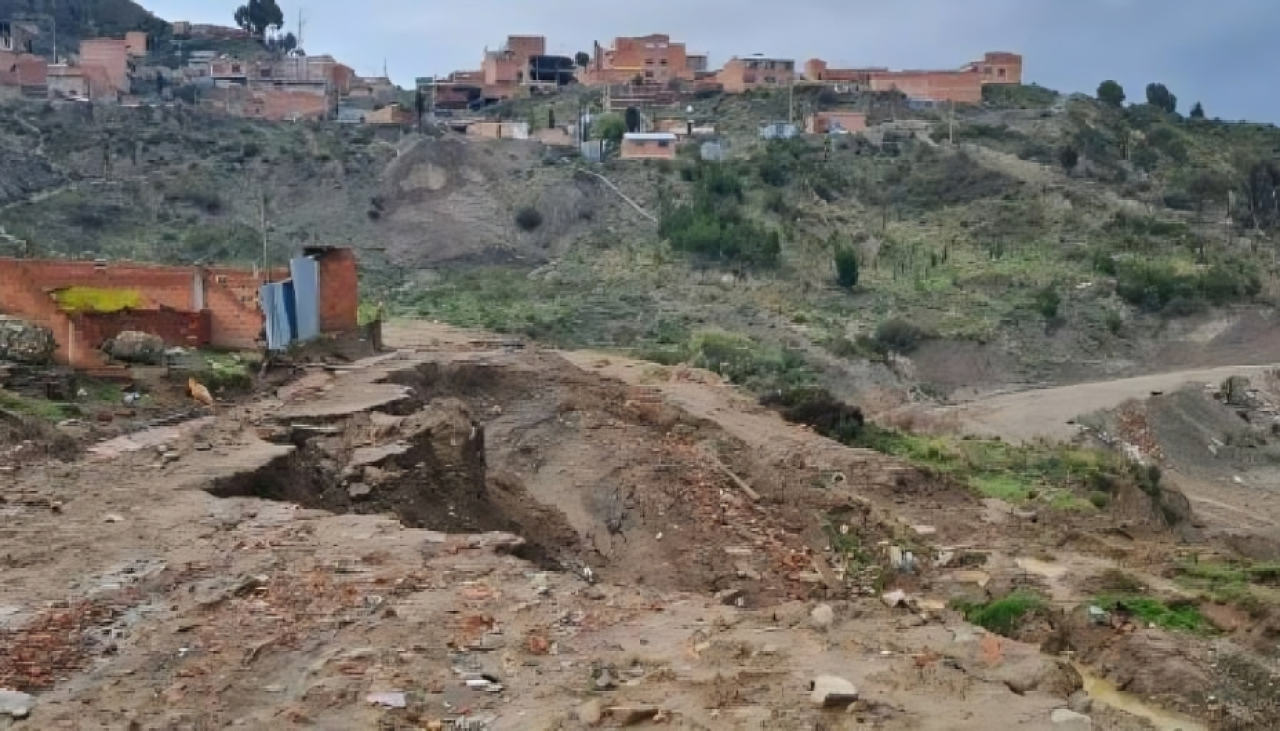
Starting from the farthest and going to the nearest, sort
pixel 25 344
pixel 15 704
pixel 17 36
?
pixel 17 36 < pixel 25 344 < pixel 15 704

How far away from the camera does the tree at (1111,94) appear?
2960 inches

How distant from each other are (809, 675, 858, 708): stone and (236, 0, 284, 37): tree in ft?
280

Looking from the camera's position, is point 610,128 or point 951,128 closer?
point 610,128

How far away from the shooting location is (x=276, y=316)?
20.0 metres

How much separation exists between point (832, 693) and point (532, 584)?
2.73 meters

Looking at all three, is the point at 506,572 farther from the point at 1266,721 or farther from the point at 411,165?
the point at 411,165

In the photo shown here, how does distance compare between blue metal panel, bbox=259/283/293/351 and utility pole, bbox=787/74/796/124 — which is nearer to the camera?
blue metal panel, bbox=259/283/293/351

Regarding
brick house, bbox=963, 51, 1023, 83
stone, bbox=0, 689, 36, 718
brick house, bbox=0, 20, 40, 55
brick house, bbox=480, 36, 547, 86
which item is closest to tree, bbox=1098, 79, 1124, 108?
brick house, bbox=963, 51, 1023, 83

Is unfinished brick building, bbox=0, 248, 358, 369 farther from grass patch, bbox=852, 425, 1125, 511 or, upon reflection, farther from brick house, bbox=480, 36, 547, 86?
brick house, bbox=480, 36, 547, 86

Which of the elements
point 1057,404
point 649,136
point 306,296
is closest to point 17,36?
point 649,136

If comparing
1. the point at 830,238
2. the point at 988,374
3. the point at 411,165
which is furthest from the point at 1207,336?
the point at 411,165

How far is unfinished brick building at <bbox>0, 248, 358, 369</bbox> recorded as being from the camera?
57.9 feet

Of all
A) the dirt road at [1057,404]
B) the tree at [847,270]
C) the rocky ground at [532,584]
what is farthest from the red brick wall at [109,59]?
the rocky ground at [532,584]

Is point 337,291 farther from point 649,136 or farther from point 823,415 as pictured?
point 649,136
